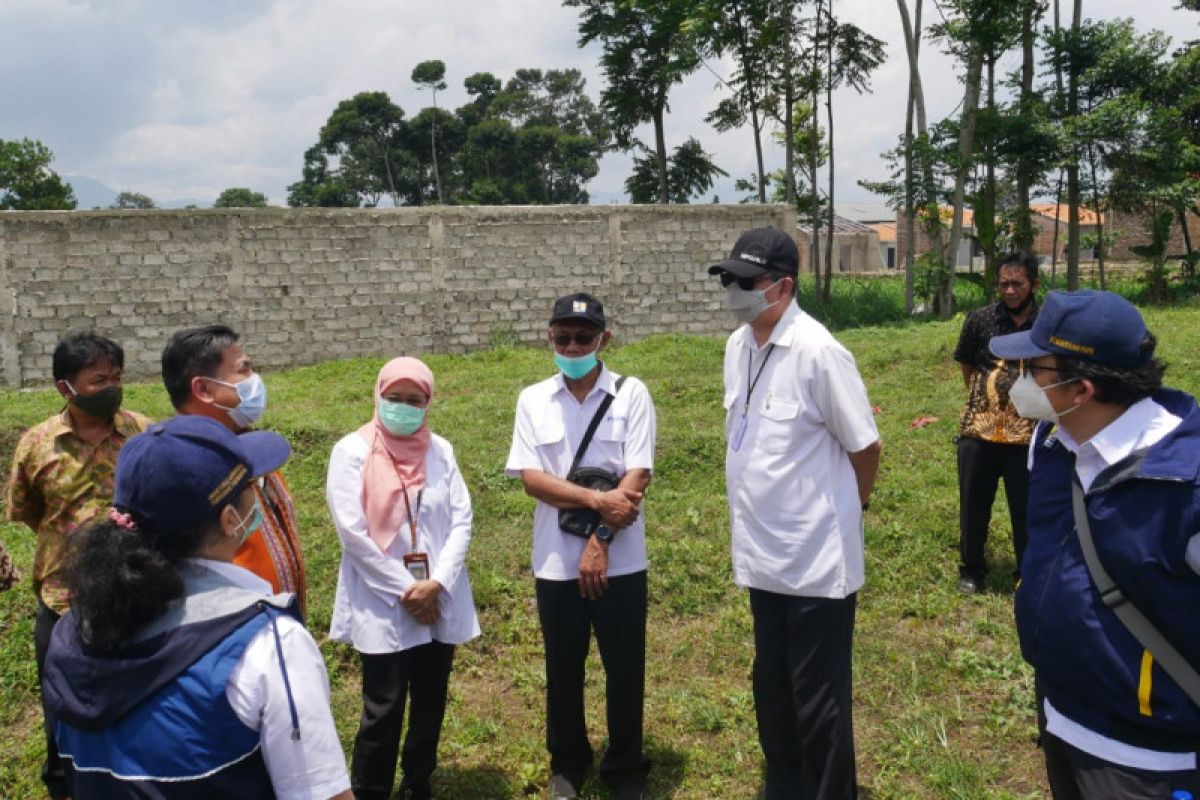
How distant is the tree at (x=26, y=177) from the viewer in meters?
29.5

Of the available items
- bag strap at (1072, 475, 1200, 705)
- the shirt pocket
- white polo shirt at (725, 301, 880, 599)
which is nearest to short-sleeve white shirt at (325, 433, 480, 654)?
white polo shirt at (725, 301, 880, 599)

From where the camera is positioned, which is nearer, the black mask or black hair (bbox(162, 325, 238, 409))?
black hair (bbox(162, 325, 238, 409))

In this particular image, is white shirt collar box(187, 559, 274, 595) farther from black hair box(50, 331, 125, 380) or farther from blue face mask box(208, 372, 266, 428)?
black hair box(50, 331, 125, 380)

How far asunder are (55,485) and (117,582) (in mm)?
2272

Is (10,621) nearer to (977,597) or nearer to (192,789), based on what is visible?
(192,789)

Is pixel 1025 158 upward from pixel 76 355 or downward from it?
upward

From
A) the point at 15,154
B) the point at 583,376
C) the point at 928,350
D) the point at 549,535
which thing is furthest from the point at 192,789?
the point at 15,154

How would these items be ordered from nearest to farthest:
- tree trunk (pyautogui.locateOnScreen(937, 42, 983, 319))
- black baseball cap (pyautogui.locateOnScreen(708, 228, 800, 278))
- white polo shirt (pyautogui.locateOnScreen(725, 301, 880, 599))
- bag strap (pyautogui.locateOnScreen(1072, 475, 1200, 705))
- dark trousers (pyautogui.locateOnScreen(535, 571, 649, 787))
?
bag strap (pyautogui.locateOnScreen(1072, 475, 1200, 705)) → white polo shirt (pyautogui.locateOnScreen(725, 301, 880, 599)) → black baseball cap (pyautogui.locateOnScreen(708, 228, 800, 278)) → dark trousers (pyautogui.locateOnScreen(535, 571, 649, 787)) → tree trunk (pyautogui.locateOnScreen(937, 42, 983, 319))

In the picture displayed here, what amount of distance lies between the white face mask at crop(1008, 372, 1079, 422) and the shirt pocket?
0.72m

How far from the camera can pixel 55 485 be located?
3.67 m

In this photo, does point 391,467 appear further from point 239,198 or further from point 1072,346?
point 239,198

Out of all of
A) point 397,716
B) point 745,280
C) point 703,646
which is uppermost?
point 745,280

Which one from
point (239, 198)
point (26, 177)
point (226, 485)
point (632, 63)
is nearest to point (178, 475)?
point (226, 485)

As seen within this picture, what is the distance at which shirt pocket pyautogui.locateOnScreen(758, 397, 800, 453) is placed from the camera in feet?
10.3
